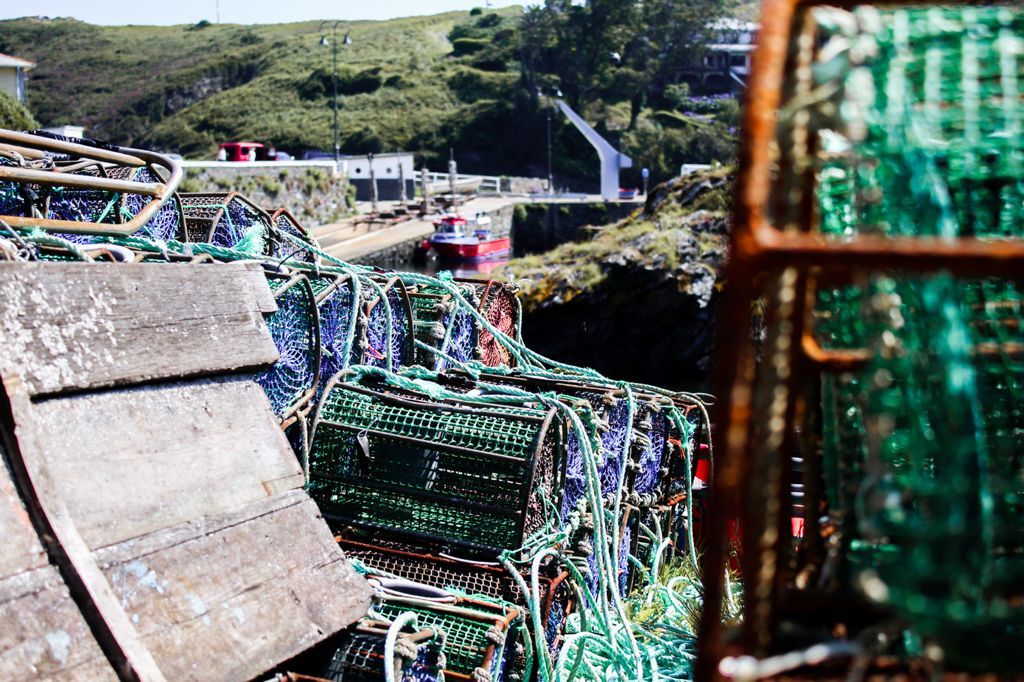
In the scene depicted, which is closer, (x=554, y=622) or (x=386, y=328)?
(x=554, y=622)

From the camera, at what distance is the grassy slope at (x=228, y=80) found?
197ft

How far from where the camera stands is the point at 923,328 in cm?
148

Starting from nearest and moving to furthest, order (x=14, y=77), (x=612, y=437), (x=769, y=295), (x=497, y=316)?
(x=769, y=295) → (x=612, y=437) → (x=497, y=316) → (x=14, y=77)

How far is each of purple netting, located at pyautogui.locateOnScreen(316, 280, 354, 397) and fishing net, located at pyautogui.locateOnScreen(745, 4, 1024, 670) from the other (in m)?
2.14

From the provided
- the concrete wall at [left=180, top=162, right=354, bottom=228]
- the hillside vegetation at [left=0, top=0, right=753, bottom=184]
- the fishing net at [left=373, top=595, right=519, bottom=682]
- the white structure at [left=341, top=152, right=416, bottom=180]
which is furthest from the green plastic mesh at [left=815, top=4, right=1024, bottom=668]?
the hillside vegetation at [left=0, top=0, right=753, bottom=184]

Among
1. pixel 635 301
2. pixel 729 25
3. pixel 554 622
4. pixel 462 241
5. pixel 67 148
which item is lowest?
pixel 462 241

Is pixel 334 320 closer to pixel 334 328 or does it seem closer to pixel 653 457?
pixel 334 328

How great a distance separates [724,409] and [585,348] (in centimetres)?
1884

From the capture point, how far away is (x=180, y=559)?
2.18m

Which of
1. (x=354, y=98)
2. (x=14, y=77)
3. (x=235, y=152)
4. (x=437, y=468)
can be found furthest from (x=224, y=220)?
(x=354, y=98)

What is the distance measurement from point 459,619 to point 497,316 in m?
2.92

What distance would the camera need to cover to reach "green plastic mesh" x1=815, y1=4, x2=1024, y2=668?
1053mm

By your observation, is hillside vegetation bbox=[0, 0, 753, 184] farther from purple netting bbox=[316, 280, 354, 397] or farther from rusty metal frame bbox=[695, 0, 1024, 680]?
rusty metal frame bbox=[695, 0, 1024, 680]

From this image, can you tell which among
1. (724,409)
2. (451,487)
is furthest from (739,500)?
(451,487)
